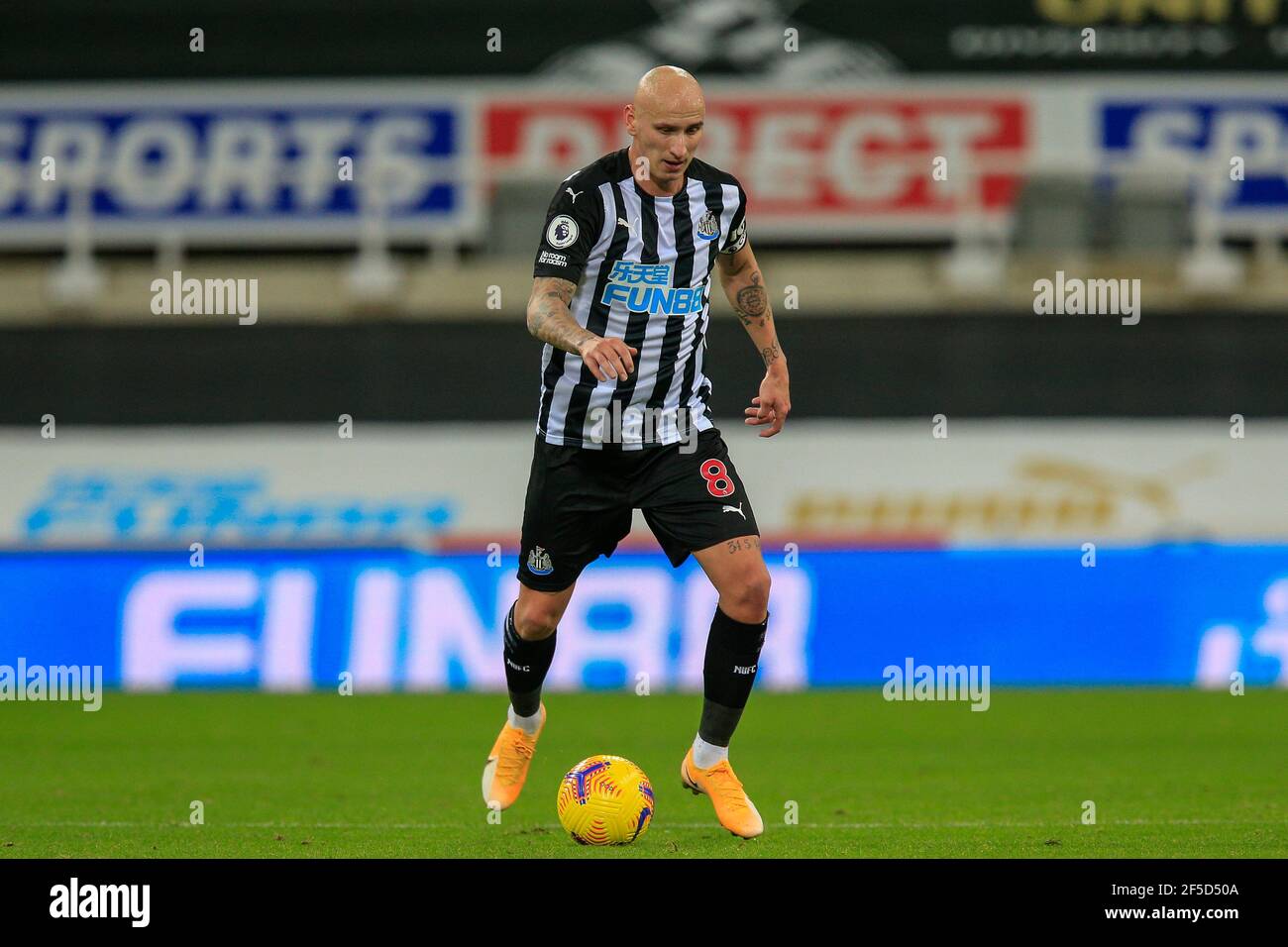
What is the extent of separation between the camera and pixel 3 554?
12.9 m

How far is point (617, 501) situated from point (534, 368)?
8.86m

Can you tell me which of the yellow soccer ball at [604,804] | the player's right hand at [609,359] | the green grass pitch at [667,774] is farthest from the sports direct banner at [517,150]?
the player's right hand at [609,359]

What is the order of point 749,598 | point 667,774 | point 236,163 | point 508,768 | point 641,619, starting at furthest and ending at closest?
point 236,163, point 641,619, point 667,774, point 508,768, point 749,598

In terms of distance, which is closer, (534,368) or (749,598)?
(749,598)

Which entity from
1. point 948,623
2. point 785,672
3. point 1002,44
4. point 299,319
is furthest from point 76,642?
point 1002,44

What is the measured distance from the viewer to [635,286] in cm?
605

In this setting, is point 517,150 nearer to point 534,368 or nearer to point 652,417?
point 534,368

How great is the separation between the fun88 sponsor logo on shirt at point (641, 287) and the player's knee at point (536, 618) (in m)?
1.07

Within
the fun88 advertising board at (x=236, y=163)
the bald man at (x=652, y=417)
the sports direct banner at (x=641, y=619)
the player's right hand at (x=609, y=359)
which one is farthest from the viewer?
the fun88 advertising board at (x=236, y=163)

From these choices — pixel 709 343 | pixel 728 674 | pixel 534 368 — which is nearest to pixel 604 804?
pixel 728 674

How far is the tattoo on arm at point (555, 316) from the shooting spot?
5648 mm

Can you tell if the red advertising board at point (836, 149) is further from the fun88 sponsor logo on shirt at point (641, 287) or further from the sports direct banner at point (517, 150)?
the fun88 sponsor logo on shirt at point (641, 287)

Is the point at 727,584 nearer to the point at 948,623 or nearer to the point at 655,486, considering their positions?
the point at 655,486

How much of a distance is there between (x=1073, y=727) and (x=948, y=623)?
2383 millimetres
